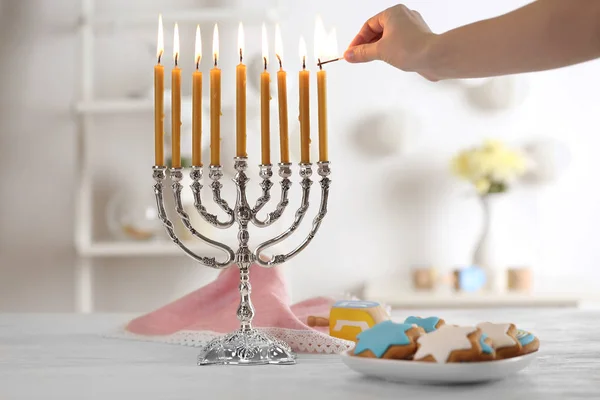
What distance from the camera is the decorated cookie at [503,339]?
0.93 metres

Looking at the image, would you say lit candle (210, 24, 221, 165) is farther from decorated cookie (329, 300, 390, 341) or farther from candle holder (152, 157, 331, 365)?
decorated cookie (329, 300, 390, 341)

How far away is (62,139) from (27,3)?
568 millimetres

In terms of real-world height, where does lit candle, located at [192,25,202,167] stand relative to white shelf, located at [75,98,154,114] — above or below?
below

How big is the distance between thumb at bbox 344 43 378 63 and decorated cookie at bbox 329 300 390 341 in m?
0.36

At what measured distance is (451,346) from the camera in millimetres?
888

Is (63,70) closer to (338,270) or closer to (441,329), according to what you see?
(338,270)

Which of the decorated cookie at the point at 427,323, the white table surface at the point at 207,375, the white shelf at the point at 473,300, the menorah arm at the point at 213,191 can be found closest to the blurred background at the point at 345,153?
the white shelf at the point at 473,300

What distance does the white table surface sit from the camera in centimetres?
88

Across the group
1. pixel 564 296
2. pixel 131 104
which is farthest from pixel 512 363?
pixel 131 104

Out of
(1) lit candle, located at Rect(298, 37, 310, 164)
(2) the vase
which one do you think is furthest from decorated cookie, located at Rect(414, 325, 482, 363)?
(2) the vase

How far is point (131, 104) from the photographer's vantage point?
3102 mm

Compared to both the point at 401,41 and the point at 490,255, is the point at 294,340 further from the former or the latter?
the point at 490,255

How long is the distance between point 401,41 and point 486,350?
19.2 inches

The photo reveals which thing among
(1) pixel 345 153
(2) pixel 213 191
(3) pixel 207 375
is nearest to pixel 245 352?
(3) pixel 207 375
